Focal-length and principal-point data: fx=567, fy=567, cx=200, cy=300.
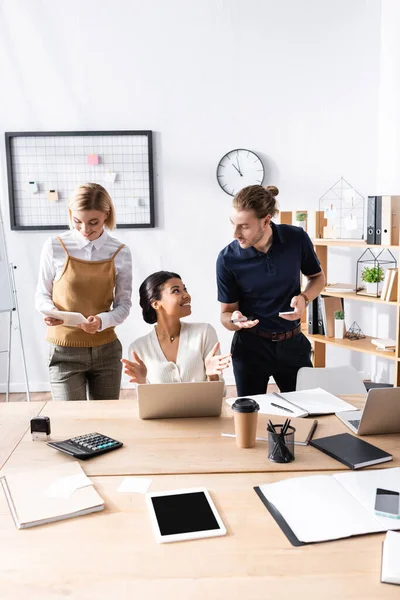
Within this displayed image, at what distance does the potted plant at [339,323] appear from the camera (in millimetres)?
4258

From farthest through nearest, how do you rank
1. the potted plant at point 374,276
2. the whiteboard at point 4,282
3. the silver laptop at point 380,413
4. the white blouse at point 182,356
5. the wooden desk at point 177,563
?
1. the potted plant at point 374,276
2. the whiteboard at point 4,282
3. the white blouse at point 182,356
4. the silver laptop at point 380,413
5. the wooden desk at point 177,563

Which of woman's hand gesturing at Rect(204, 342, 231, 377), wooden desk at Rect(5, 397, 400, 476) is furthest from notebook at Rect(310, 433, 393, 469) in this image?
woman's hand gesturing at Rect(204, 342, 231, 377)

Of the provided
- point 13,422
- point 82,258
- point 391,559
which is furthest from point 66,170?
point 391,559

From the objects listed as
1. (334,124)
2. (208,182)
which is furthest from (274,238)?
(334,124)

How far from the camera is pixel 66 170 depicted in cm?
437

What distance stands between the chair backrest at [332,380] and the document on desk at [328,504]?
91cm

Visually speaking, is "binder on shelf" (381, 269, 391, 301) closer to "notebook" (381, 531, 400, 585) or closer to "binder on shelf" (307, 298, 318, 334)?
"binder on shelf" (307, 298, 318, 334)

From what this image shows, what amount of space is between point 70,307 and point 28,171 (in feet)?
7.24

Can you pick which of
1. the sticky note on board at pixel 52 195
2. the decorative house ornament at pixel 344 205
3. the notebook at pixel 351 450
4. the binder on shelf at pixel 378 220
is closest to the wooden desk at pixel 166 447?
the notebook at pixel 351 450

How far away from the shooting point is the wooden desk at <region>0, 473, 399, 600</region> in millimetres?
1047

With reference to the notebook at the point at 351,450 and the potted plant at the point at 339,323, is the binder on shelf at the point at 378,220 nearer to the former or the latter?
the potted plant at the point at 339,323

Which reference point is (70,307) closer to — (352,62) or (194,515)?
(194,515)

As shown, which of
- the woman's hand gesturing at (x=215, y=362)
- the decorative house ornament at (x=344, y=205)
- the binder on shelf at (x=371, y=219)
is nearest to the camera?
the woman's hand gesturing at (x=215, y=362)

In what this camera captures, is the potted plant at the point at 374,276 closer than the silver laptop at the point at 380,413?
No
